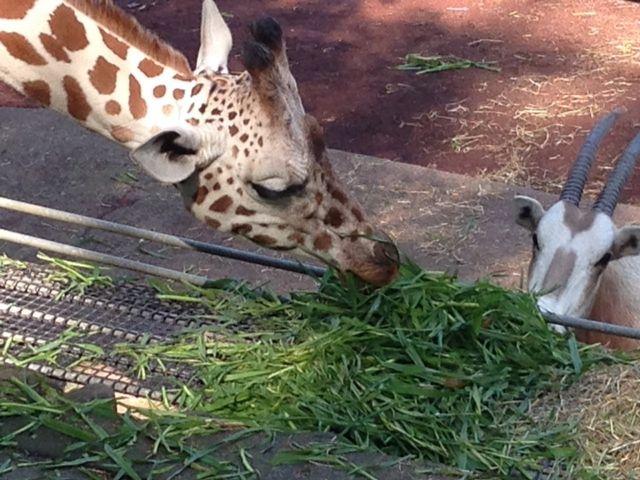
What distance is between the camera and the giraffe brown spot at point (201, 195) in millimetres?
4238

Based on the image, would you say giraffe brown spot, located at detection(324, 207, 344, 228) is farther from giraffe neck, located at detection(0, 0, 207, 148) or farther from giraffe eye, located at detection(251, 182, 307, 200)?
giraffe neck, located at detection(0, 0, 207, 148)

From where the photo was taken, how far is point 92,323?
4.34m

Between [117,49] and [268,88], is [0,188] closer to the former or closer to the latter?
[117,49]

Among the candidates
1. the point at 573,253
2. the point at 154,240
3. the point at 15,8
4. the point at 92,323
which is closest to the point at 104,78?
the point at 15,8

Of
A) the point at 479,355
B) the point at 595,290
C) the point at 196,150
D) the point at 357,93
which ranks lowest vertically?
the point at 357,93

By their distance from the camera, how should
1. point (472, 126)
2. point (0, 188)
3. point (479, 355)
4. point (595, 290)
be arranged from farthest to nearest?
point (472, 126)
point (0, 188)
point (595, 290)
point (479, 355)

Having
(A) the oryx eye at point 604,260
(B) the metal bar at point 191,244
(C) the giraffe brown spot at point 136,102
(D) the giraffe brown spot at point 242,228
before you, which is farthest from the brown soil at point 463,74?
(C) the giraffe brown spot at point 136,102

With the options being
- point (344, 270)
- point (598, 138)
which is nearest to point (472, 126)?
point (598, 138)

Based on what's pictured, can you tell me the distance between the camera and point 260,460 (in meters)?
3.47

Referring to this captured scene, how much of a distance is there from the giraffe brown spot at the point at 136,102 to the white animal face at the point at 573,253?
207cm

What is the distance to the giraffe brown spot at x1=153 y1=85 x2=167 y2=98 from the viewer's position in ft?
14.2

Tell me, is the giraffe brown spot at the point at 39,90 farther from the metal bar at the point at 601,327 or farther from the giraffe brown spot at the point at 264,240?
the metal bar at the point at 601,327

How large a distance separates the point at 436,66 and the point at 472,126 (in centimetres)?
119

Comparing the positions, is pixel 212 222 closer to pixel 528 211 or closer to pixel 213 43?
pixel 213 43
